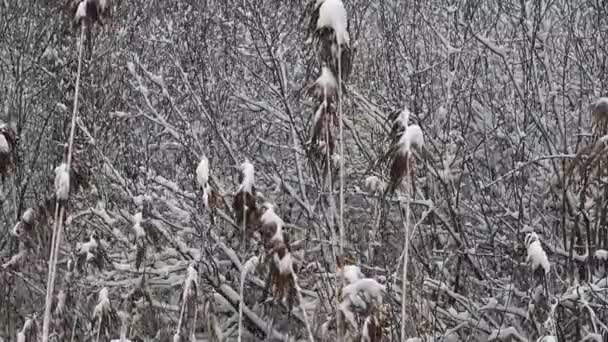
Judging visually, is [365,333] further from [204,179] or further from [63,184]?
[63,184]

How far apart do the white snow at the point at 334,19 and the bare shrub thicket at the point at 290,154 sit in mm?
1941

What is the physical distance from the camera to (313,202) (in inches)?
223

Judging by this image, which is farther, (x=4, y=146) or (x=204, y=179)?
(x=204, y=179)

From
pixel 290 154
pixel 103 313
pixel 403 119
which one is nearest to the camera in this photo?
pixel 403 119

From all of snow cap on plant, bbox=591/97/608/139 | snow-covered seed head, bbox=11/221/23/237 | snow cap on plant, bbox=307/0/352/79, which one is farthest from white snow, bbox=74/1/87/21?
snow-covered seed head, bbox=11/221/23/237

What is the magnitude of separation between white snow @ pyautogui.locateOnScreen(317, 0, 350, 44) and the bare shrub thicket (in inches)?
76.4

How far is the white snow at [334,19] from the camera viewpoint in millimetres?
1806

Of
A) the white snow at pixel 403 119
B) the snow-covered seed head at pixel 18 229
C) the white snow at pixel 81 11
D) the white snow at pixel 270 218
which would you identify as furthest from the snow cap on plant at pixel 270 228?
the snow-covered seed head at pixel 18 229

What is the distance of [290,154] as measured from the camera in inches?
242

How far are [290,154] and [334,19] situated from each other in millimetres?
4357

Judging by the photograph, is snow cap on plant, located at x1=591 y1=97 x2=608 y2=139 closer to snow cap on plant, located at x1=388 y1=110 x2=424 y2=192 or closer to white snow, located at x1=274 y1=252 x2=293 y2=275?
snow cap on plant, located at x1=388 y1=110 x2=424 y2=192

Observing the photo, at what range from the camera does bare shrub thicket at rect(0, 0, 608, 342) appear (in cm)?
441

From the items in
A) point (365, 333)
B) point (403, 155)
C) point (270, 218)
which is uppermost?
point (403, 155)

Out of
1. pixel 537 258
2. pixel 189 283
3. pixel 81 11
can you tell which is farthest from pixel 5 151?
pixel 537 258
